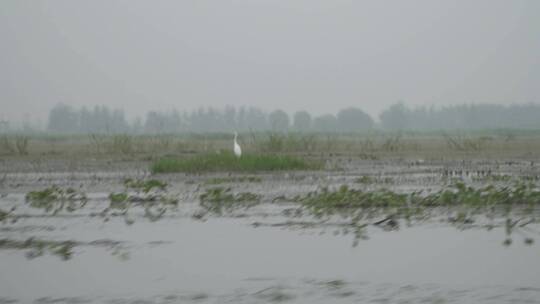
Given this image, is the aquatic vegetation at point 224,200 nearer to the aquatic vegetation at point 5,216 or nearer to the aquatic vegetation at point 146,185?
the aquatic vegetation at point 146,185

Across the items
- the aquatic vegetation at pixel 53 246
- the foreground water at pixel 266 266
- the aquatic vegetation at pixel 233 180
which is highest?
the aquatic vegetation at pixel 233 180

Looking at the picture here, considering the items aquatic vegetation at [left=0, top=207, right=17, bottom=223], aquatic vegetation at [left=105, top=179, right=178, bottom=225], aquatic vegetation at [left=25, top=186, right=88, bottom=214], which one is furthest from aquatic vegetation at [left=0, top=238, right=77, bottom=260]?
aquatic vegetation at [left=25, top=186, right=88, bottom=214]

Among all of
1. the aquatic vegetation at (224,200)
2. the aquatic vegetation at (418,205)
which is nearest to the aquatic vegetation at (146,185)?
the aquatic vegetation at (224,200)

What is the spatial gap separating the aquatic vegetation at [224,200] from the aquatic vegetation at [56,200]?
205 cm

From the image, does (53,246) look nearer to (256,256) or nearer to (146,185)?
(256,256)

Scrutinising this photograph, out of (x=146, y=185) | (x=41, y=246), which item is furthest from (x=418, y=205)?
(x=41, y=246)

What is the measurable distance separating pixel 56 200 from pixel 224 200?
117 inches

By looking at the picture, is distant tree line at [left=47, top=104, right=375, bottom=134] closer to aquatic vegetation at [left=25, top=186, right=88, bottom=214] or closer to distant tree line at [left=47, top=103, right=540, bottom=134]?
distant tree line at [left=47, top=103, right=540, bottom=134]

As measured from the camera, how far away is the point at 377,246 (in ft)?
29.6

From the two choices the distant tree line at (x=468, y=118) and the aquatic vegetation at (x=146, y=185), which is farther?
the distant tree line at (x=468, y=118)

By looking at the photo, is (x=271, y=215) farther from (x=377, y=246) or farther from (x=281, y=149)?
(x=281, y=149)

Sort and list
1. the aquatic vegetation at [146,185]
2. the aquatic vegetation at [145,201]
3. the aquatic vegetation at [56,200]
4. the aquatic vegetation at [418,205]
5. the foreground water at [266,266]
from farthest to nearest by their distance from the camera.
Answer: the aquatic vegetation at [146,185], the aquatic vegetation at [56,200], the aquatic vegetation at [145,201], the aquatic vegetation at [418,205], the foreground water at [266,266]

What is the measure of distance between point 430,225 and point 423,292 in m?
3.82

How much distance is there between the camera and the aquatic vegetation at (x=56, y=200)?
12992 millimetres
